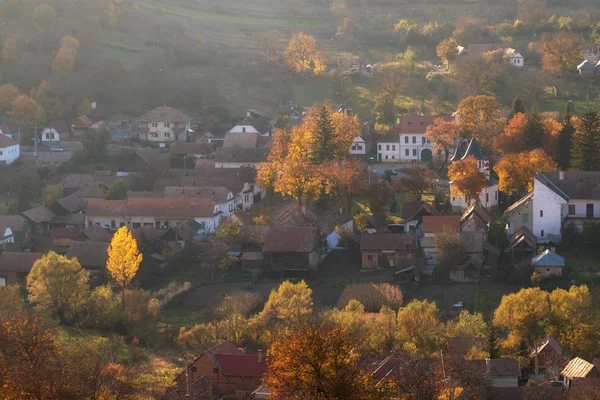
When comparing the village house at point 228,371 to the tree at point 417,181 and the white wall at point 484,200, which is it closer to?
the white wall at point 484,200

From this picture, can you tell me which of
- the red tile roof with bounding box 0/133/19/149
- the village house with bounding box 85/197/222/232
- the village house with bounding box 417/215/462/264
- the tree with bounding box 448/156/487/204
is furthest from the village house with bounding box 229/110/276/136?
the village house with bounding box 417/215/462/264

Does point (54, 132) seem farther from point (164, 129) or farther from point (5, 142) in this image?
point (164, 129)

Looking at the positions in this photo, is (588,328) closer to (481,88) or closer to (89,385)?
(89,385)

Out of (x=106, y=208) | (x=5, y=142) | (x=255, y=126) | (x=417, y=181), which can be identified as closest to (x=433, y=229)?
(x=417, y=181)

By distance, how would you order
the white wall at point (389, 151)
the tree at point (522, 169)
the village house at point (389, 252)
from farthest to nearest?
the white wall at point (389, 151), the tree at point (522, 169), the village house at point (389, 252)

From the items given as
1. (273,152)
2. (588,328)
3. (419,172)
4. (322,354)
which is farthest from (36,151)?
(322,354)

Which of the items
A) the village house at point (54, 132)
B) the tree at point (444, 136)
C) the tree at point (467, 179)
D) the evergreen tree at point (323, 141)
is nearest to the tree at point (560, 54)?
the tree at point (444, 136)
